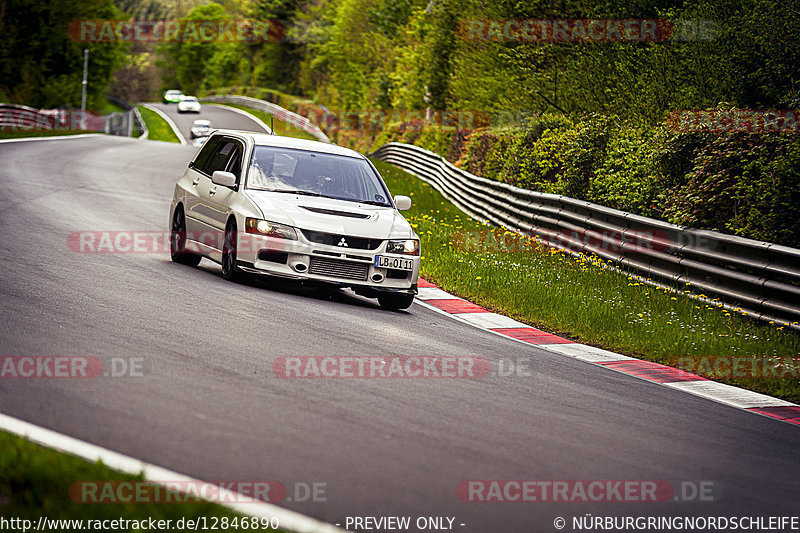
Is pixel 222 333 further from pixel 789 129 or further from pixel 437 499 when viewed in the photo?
pixel 789 129

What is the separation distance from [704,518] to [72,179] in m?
19.5

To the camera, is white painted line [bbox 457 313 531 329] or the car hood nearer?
the car hood

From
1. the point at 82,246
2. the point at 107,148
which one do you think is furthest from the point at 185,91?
the point at 82,246

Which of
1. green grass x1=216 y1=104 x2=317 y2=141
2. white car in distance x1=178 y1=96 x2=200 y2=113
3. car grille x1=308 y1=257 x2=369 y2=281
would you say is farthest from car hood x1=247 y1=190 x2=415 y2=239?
white car in distance x1=178 y1=96 x2=200 y2=113

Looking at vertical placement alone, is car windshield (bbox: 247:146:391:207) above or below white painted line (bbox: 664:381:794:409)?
above

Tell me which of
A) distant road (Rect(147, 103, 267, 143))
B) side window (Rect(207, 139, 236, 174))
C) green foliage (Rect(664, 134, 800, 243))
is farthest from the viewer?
distant road (Rect(147, 103, 267, 143))

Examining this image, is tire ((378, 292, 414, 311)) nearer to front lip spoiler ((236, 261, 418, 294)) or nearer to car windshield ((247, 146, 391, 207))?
front lip spoiler ((236, 261, 418, 294))

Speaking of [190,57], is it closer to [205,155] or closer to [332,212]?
[205,155]

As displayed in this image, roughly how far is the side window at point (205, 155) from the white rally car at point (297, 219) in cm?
8

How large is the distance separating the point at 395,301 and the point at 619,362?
287cm

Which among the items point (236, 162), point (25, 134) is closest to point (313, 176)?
point (236, 162)

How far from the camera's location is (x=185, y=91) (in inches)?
6038

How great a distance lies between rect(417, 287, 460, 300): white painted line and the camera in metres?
12.7

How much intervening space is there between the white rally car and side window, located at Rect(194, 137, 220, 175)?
0.08m
